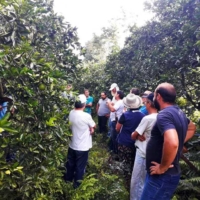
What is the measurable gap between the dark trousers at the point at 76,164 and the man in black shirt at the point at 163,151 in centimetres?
186

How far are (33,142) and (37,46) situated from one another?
1.43 m

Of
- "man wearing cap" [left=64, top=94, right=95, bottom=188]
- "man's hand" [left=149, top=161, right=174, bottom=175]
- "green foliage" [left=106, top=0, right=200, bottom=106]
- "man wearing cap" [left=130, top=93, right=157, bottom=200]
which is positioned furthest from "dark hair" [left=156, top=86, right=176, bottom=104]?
"green foliage" [left=106, top=0, right=200, bottom=106]

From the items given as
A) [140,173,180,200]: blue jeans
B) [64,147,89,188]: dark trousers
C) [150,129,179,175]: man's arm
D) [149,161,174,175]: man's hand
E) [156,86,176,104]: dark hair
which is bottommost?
[64,147,89,188]: dark trousers

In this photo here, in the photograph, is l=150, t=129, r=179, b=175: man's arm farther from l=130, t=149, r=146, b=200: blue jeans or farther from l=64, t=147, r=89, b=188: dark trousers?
l=64, t=147, r=89, b=188: dark trousers

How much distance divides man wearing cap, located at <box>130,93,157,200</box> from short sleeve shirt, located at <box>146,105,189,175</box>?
867mm

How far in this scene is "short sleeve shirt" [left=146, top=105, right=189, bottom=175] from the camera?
2359 mm

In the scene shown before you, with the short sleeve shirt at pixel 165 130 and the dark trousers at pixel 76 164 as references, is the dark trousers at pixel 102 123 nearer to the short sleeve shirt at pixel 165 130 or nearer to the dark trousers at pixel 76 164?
the dark trousers at pixel 76 164

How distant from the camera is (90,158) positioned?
5.88m

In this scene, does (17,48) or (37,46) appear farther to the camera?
(37,46)

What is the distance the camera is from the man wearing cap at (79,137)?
4154 mm

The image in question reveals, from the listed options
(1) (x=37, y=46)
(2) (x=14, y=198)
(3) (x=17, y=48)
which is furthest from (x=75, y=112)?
(3) (x=17, y=48)

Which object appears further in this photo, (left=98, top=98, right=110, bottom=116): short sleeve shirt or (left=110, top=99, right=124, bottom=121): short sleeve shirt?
(left=98, top=98, right=110, bottom=116): short sleeve shirt

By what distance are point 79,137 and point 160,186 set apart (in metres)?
1.95

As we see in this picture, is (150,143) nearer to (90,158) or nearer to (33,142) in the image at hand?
(33,142)
